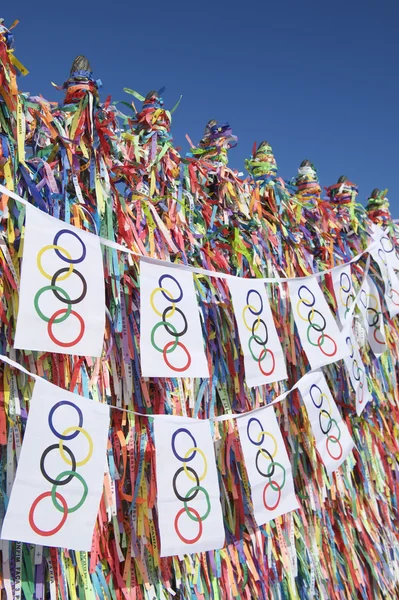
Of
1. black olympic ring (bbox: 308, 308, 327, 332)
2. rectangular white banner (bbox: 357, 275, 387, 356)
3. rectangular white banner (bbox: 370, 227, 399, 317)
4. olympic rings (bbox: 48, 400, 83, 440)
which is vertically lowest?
olympic rings (bbox: 48, 400, 83, 440)

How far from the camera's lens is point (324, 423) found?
1.65m

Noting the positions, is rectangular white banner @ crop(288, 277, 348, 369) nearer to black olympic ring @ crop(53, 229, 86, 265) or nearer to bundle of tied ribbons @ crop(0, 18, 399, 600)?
bundle of tied ribbons @ crop(0, 18, 399, 600)

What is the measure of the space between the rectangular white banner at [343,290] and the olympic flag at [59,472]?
1101 mm

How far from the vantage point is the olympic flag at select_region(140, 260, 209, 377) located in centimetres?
121

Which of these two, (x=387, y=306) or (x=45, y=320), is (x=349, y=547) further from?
(x=45, y=320)

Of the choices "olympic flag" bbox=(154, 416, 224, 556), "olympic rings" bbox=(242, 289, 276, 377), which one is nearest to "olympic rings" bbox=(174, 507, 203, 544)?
"olympic flag" bbox=(154, 416, 224, 556)

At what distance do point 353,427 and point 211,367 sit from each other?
81 centimetres

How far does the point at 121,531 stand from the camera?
1237 mm

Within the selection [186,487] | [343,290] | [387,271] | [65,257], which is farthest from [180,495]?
[387,271]

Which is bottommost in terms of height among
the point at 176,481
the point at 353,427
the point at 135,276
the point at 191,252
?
the point at 176,481

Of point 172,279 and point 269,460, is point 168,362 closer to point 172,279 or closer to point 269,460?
point 172,279

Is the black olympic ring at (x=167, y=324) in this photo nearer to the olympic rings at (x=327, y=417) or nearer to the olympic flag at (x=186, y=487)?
the olympic flag at (x=186, y=487)

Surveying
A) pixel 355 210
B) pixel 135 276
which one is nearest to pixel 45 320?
pixel 135 276

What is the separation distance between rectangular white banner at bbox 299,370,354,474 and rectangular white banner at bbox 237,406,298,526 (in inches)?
7.0
